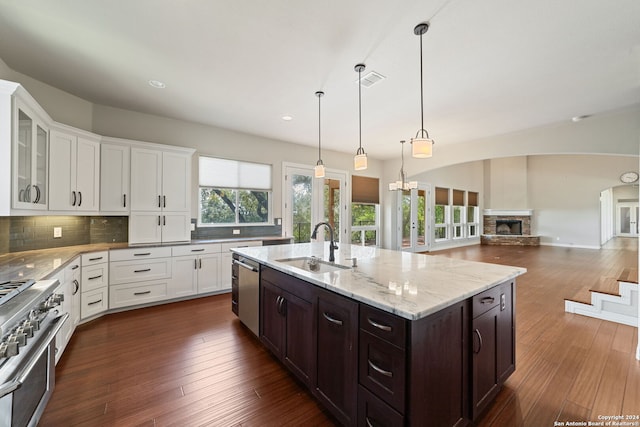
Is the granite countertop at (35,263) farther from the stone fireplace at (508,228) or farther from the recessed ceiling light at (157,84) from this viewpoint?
the stone fireplace at (508,228)

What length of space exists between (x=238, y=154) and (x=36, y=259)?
3.09 metres

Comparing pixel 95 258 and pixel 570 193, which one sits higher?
pixel 570 193

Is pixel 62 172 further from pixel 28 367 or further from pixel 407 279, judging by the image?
pixel 407 279

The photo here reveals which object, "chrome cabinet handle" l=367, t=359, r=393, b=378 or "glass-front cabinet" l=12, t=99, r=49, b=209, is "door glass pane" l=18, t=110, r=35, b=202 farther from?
"chrome cabinet handle" l=367, t=359, r=393, b=378

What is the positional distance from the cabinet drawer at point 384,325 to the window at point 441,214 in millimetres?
8250

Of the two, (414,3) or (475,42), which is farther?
(475,42)

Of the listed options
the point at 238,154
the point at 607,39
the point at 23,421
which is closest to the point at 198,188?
the point at 238,154

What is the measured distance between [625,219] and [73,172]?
20.9 meters

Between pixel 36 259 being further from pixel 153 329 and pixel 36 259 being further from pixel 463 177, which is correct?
pixel 463 177

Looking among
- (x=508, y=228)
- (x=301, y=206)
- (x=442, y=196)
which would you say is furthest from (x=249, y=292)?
(x=508, y=228)

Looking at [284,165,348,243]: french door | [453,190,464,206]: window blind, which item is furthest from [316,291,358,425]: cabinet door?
[453,190,464,206]: window blind

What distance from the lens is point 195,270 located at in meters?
3.88

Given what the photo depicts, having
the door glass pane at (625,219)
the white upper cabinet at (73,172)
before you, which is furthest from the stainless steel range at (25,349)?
the door glass pane at (625,219)

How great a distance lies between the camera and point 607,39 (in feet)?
7.32
